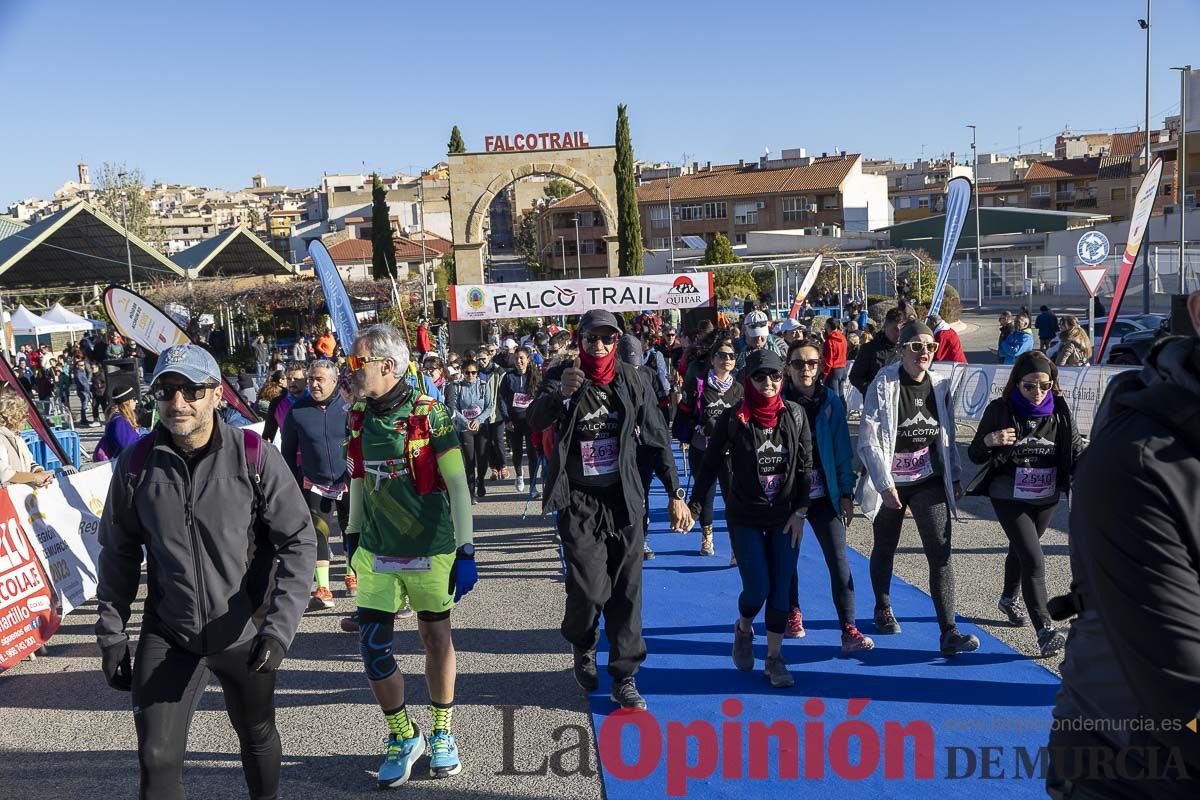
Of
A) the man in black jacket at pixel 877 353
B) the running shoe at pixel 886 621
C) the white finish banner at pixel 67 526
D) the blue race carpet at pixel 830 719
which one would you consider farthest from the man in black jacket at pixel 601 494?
the man in black jacket at pixel 877 353

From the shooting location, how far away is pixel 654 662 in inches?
250

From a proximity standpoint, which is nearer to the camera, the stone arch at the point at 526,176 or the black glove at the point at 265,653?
the black glove at the point at 265,653

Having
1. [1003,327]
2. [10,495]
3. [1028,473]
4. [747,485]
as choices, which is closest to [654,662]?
[747,485]

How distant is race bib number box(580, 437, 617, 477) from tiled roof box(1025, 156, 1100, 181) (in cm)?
8645

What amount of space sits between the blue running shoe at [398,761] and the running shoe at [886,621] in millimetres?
3202

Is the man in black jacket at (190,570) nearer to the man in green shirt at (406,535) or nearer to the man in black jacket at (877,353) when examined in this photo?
the man in green shirt at (406,535)

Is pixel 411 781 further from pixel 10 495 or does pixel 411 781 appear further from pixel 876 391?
pixel 10 495

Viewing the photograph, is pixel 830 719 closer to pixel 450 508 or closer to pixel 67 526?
pixel 450 508

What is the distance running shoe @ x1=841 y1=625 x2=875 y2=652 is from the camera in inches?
247

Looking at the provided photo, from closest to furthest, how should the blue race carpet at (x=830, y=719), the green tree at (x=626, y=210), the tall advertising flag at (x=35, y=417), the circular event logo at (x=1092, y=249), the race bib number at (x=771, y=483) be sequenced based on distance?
the blue race carpet at (x=830, y=719) → the race bib number at (x=771, y=483) → the tall advertising flag at (x=35, y=417) → the circular event logo at (x=1092, y=249) → the green tree at (x=626, y=210)

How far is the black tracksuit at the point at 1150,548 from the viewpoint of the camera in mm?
1928

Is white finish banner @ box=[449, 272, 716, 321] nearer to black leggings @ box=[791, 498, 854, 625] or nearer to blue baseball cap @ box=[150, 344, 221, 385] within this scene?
black leggings @ box=[791, 498, 854, 625]

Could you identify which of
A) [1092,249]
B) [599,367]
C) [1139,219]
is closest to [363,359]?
[599,367]

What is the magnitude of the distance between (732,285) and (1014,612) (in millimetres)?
35016
